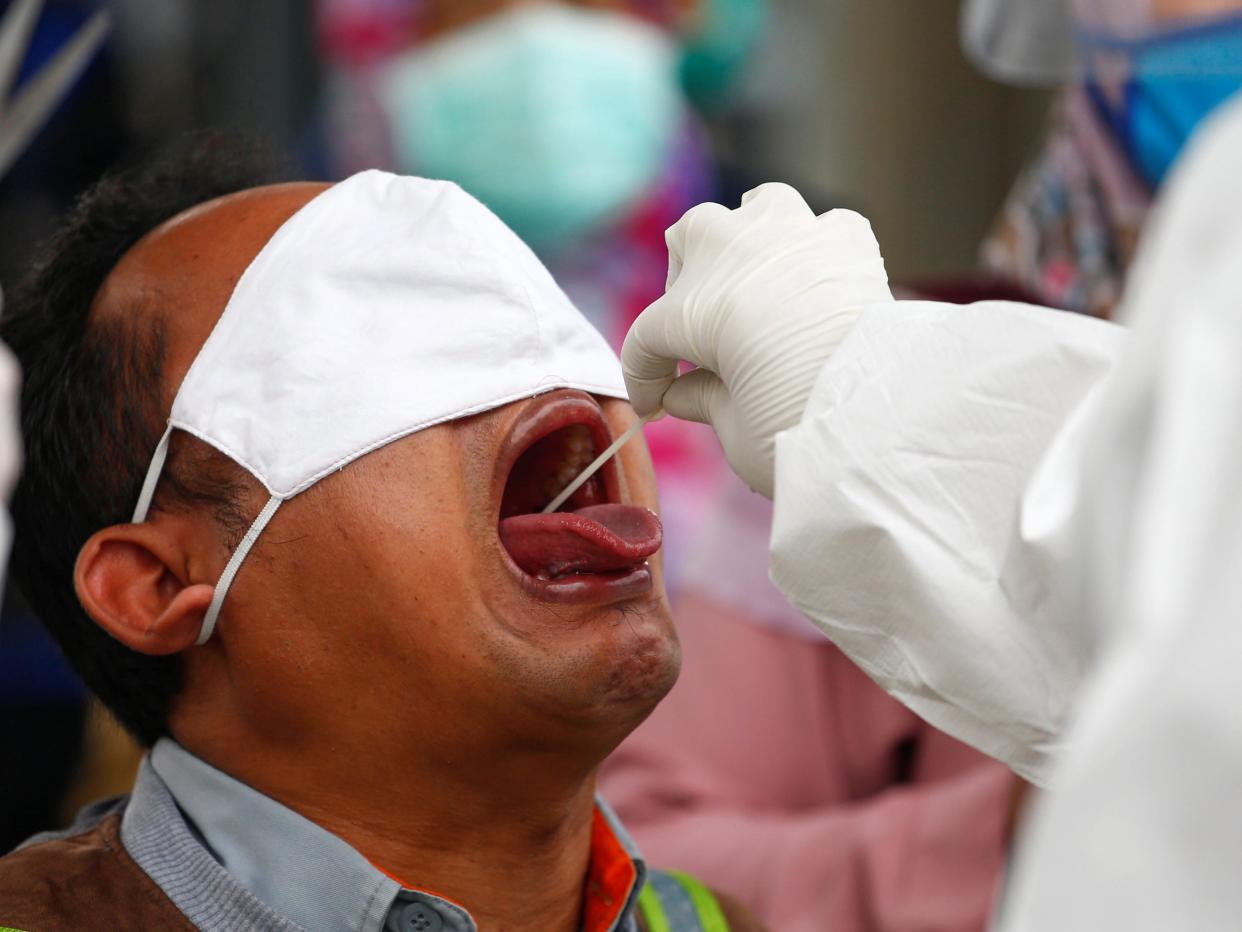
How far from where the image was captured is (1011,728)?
138 centimetres

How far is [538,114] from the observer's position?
4207 millimetres

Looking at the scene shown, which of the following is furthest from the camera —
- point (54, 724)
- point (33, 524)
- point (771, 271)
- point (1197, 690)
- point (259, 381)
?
point (54, 724)

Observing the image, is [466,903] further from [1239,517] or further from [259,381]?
[1239,517]

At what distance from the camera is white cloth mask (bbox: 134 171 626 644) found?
165cm

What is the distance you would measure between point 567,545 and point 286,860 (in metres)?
0.37

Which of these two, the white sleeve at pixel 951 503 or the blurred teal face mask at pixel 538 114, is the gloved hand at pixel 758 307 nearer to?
the white sleeve at pixel 951 503

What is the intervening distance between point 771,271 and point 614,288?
2.56m

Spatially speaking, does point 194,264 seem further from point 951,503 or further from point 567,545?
point 951,503

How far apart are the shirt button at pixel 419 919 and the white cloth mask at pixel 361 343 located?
314 mm

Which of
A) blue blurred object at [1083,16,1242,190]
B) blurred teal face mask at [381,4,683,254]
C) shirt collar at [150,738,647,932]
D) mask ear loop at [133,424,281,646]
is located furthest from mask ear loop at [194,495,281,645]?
blurred teal face mask at [381,4,683,254]

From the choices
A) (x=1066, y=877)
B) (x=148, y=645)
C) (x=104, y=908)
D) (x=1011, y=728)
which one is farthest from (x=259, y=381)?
(x=1066, y=877)

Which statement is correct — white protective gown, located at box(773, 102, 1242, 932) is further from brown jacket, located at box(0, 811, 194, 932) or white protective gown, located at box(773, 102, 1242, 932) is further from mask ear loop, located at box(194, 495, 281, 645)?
brown jacket, located at box(0, 811, 194, 932)

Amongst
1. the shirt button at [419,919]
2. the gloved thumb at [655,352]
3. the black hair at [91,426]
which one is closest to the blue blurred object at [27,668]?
the black hair at [91,426]

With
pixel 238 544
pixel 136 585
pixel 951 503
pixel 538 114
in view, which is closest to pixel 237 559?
pixel 238 544
